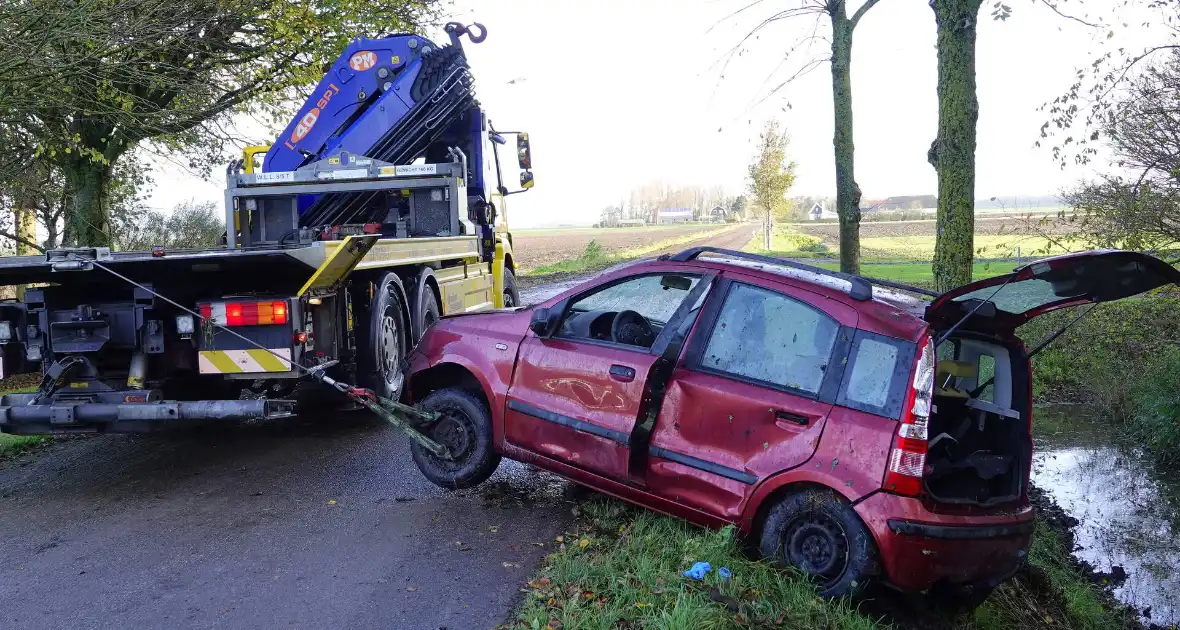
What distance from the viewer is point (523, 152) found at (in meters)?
12.1

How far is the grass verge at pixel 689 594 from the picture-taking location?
3.85m

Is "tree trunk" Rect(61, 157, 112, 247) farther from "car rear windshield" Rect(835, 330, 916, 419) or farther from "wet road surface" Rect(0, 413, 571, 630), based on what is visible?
"car rear windshield" Rect(835, 330, 916, 419)

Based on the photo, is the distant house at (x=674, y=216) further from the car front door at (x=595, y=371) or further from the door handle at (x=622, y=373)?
the door handle at (x=622, y=373)

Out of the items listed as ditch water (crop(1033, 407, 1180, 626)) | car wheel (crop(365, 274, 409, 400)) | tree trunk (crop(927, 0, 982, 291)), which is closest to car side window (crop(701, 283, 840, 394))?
ditch water (crop(1033, 407, 1180, 626))

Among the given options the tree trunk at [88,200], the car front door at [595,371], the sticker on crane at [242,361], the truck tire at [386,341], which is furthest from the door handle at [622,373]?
the tree trunk at [88,200]

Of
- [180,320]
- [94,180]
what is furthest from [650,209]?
[180,320]

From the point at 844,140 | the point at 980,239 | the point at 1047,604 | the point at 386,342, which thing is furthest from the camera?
the point at 980,239

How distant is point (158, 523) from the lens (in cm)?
536

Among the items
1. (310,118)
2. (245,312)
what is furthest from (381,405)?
(310,118)

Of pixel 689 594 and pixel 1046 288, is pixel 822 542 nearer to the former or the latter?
pixel 689 594

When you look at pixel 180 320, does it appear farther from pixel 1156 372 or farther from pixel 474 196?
pixel 1156 372

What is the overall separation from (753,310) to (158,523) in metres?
3.68

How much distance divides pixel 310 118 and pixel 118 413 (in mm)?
5079

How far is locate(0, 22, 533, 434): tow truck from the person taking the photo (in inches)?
231
